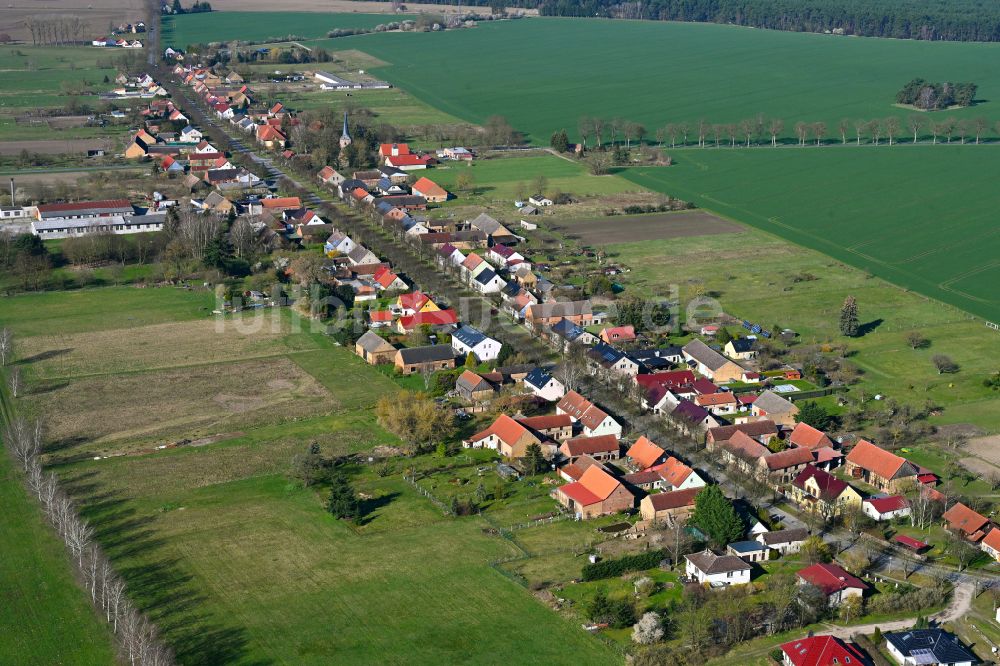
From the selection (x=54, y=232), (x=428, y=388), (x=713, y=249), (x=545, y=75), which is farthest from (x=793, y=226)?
(x=545, y=75)

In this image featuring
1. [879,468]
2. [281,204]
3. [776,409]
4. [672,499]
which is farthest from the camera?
[281,204]

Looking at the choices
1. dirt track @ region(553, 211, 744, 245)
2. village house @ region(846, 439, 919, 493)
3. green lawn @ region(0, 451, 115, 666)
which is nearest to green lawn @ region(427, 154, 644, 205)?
dirt track @ region(553, 211, 744, 245)

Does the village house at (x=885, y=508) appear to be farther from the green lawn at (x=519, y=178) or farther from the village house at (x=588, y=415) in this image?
the green lawn at (x=519, y=178)

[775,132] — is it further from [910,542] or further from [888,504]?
[910,542]

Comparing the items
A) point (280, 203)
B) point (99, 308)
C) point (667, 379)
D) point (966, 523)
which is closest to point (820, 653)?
point (966, 523)

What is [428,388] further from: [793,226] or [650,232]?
[793,226]

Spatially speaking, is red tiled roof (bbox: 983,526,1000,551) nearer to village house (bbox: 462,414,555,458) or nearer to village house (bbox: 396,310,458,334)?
village house (bbox: 462,414,555,458)

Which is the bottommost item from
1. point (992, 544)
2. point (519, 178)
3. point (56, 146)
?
point (992, 544)
